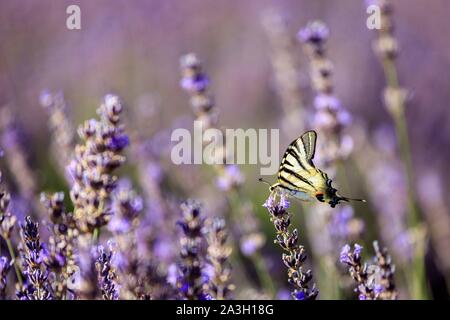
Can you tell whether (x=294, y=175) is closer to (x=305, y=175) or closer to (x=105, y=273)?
(x=305, y=175)

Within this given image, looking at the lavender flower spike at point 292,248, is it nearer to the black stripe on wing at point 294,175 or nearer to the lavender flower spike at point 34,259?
the black stripe on wing at point 294,175

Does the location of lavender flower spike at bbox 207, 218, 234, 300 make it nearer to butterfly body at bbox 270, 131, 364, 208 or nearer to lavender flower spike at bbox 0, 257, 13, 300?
butterfly body at bbox 270, 131, 364, 208

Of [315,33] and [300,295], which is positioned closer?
[300,295]

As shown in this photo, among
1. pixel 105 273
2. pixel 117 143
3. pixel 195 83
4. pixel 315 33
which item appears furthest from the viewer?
pixel 315 33

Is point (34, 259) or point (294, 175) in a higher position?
point (294, 175)

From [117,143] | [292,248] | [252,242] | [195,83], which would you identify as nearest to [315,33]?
[195,83]
